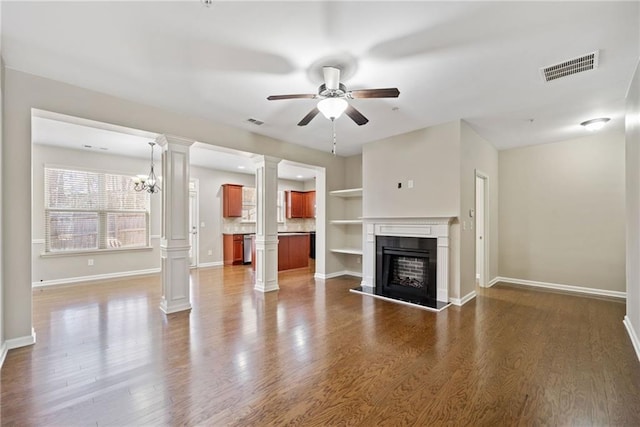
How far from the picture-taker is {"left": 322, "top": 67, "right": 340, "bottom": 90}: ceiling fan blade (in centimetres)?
256

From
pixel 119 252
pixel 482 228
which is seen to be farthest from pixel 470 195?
pixel 119 252

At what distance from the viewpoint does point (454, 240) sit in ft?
14.1

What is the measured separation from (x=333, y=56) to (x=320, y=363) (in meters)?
2.69

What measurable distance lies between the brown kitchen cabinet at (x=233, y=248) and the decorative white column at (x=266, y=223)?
3118mm

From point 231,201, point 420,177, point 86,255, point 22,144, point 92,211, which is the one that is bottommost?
point 86,255

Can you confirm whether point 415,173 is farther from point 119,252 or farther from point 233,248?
point 119,252

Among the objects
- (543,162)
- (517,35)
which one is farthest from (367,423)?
(543,162)

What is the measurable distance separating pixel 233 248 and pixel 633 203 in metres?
7.63

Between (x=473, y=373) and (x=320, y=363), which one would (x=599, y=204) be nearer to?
(x=473, y=373)

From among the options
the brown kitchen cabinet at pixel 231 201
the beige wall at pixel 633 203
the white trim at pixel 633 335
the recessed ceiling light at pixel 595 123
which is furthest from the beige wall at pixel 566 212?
the brown kitchen cabinet at pixel 231 201

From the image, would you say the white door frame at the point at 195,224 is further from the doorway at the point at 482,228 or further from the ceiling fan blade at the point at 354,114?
the doorway at the point at 482,228

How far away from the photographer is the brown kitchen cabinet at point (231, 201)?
805 cm

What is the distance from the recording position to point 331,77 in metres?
2.61

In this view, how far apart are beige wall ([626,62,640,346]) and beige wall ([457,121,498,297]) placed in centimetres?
169
